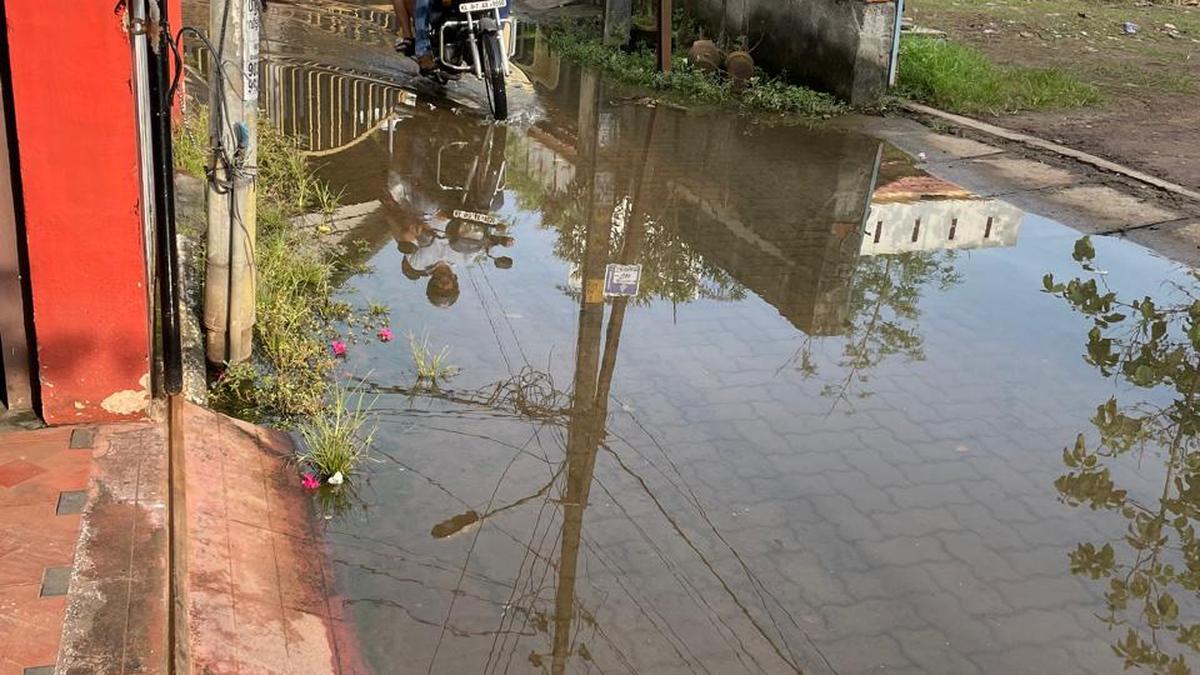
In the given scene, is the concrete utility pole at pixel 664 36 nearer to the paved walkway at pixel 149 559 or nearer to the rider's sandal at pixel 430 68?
the rider's sandal at pixel 430 68

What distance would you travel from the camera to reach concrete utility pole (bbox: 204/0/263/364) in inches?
186

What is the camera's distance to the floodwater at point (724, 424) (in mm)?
3816

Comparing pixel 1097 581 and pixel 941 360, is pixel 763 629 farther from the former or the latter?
pixel 941 360

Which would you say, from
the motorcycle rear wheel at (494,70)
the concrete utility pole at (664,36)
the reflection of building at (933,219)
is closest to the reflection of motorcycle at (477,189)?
the motorcycle rear wheel at (494,70)

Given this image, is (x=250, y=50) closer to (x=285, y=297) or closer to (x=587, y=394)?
(x=285, y=297)

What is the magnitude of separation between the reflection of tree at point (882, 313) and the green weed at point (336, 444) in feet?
7.09

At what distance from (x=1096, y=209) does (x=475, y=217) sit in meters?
4.31

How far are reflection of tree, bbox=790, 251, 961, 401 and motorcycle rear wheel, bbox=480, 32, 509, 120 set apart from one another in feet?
12.2

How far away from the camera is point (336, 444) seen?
4.40 metres

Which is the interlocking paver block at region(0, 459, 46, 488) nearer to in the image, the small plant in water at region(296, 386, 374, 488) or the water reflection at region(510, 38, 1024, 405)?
the small plant in water at region(296, 386, 374, 488)

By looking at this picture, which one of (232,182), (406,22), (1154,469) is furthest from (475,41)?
(1154,469)

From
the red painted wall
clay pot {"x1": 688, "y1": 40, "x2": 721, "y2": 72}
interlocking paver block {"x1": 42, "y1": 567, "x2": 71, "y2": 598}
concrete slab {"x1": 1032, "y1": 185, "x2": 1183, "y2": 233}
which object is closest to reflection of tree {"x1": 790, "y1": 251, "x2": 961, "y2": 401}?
concrete slab {"x1": 1032, "y1": 185, "x2": 1183, "y2": 233}

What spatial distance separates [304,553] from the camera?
3.96 m

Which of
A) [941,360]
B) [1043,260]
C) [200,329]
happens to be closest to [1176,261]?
[1043,260]
